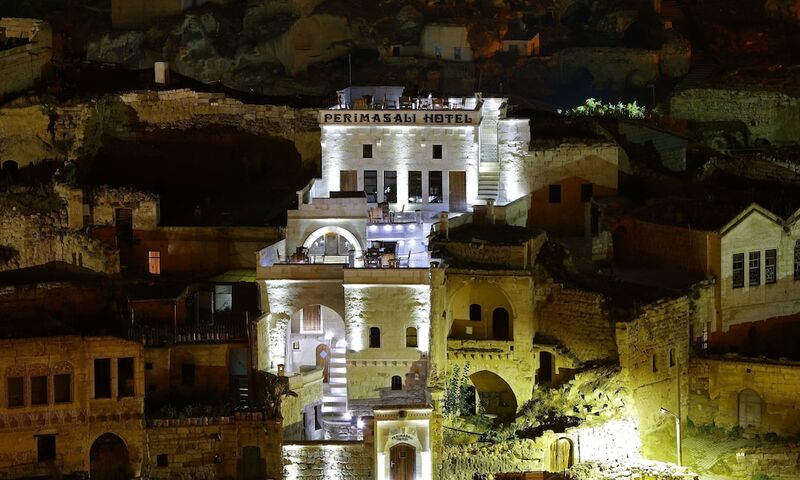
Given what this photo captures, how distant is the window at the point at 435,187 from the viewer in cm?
6938

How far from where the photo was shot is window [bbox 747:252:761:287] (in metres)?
67.1

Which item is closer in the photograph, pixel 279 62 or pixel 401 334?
pixel 401 334

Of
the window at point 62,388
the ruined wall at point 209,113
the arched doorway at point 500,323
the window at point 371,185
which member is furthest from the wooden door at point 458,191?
the window at point 62,388

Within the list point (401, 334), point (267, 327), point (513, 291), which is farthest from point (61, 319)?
point (513, 291)

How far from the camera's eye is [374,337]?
6138 centimetres

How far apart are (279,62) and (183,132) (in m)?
12.9

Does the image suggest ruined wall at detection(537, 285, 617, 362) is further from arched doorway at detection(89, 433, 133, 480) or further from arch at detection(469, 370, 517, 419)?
arched doorway at detection(89, 433, 133, 480)

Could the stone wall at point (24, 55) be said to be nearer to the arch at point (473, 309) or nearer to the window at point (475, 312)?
the arch at point (473, 309)

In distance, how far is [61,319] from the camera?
61281 millimetres

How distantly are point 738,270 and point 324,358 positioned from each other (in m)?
15.1

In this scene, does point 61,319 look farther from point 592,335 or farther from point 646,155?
point 646,155

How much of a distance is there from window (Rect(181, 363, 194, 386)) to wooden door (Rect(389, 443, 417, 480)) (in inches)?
288

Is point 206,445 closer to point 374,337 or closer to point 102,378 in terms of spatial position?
point 102,378

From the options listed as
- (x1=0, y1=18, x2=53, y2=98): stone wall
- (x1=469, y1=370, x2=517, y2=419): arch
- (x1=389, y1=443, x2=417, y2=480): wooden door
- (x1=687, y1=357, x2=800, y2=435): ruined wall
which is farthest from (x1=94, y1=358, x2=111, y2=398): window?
(x1=687, y1=357, x2=800, y2=435): ruined wall
